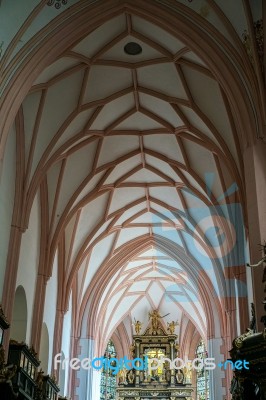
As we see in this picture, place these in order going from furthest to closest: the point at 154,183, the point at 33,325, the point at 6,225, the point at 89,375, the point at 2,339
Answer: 1. the point at 89,375
2. the point at 154,183
3. the point at 33,325
4. the point at 6,225
5. the point at 2,339

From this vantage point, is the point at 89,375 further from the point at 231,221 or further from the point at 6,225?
the point at 6,225

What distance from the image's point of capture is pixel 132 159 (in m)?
20.3

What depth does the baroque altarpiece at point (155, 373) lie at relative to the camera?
91.7 ft

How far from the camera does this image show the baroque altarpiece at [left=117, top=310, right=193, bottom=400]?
27938 mm

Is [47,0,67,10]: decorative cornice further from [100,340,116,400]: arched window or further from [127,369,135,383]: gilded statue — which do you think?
[100,340,116,400]: arched window

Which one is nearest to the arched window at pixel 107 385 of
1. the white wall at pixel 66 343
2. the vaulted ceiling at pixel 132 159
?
the vaulted ceiling at pixel 132 159

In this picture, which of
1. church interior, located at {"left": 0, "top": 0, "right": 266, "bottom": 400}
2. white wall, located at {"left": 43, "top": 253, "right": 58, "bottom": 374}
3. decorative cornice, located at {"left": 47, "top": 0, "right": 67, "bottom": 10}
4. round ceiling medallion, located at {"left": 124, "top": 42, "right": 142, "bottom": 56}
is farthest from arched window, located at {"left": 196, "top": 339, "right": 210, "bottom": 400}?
decorative cornice, located at {"left": 47, "top": 0, "right": 67, "bottom": 10}

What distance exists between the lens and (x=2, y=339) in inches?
480

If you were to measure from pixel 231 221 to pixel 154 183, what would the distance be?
4610mm

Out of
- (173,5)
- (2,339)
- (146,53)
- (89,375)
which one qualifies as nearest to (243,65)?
(173,5)

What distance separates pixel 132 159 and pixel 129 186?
5.64 ft

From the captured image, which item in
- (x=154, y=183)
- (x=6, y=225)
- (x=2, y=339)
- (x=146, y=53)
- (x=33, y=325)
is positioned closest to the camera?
(x=2, y=339)

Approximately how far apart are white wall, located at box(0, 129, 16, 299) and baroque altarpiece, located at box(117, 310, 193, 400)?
15.3m

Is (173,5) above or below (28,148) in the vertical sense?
above
